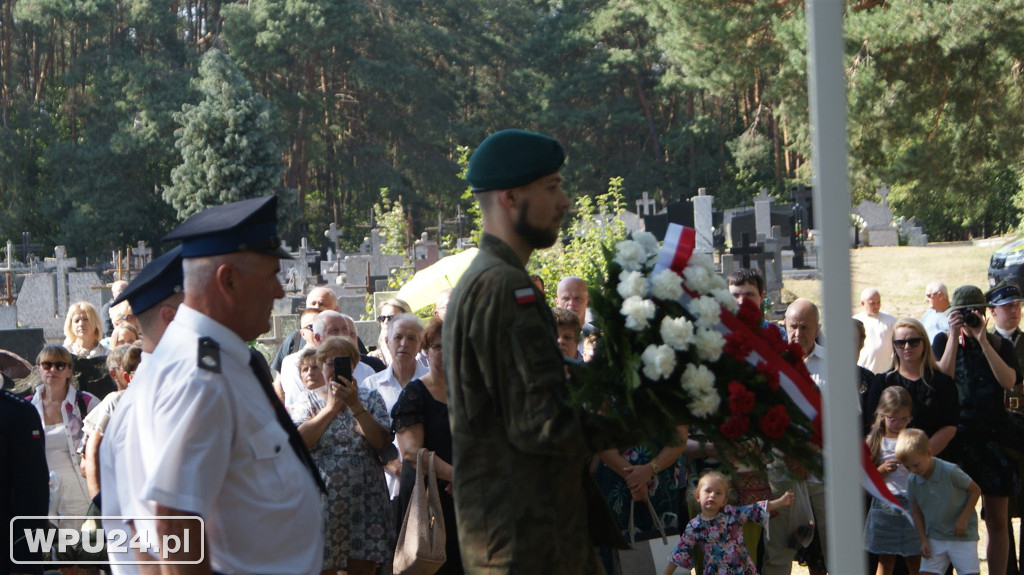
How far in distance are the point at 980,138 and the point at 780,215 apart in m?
9.12

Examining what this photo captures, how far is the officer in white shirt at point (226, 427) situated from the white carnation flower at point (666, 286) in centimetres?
96

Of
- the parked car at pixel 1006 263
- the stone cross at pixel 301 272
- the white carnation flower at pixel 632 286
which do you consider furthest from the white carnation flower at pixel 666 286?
the stone cross at pixel 301 272

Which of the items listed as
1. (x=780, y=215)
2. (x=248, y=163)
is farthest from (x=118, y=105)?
(x=780, y=215)

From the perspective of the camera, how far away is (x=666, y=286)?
3.00 metres

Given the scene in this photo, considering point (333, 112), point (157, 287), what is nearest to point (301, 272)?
point (157, 287)

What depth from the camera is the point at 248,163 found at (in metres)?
45.1

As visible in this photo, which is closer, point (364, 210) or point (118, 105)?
point (118, 105)

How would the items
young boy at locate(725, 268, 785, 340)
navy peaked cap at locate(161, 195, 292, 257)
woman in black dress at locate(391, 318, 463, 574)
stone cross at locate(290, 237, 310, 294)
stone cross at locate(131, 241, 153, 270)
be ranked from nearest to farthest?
navy peaked cap at locate(161, 195, 292, 257) → woman in black dress at locate(391, 318, 463, 574) → young boy at locate(725, 268, 785, 340) → stone cross at locate(290, 237, 310, 294) → stone cross at locate(131, 241, 153, 270)

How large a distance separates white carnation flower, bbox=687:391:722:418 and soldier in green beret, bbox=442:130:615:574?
30 centimetres

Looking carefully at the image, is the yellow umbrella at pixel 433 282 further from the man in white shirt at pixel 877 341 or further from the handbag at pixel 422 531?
the handbag at pixel 422 531

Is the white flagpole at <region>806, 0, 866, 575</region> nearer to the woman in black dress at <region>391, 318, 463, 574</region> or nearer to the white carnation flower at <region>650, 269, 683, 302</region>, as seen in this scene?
the white carnation flower at <region>650, 269, 683, 302</region>

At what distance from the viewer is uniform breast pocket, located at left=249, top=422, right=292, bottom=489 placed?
257cm

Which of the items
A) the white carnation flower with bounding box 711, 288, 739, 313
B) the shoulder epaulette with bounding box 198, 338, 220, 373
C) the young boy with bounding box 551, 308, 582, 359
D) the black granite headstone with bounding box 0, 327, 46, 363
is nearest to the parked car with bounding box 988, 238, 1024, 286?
the black granite headstone with bounding box 0, 327, 46, 363

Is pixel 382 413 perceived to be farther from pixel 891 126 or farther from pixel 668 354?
pixel 891 126
